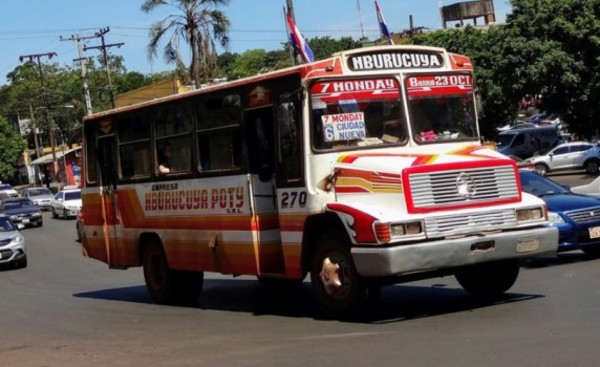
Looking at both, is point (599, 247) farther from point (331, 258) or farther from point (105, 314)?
point (105, 314)

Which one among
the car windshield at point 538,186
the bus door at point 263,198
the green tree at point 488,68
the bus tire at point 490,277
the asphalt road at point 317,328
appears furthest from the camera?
the green tree at point 488,68

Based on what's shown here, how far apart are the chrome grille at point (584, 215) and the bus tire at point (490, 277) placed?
343 cm

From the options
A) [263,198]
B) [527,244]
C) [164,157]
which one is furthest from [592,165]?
[527,244]

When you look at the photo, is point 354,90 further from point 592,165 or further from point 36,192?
point 36,192

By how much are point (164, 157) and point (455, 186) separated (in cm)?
542

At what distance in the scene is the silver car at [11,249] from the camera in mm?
26688

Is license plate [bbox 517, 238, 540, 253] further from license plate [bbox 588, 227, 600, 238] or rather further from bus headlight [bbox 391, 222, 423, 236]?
license plate [bbox 588, 227, 600, 238]

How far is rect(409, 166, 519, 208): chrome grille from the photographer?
10.3 meters

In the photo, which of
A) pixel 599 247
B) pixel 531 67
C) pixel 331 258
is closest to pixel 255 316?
pixel 331 258

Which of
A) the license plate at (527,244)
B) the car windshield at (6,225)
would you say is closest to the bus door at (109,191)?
the license plate at (527,244)

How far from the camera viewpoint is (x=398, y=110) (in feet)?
36.9

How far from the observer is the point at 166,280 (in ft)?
49.2

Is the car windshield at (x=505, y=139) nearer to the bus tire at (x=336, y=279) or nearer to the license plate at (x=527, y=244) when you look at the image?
the license plate at (x=527, y=244)

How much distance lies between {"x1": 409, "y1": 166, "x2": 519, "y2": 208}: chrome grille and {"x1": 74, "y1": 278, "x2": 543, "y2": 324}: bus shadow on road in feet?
4.61
